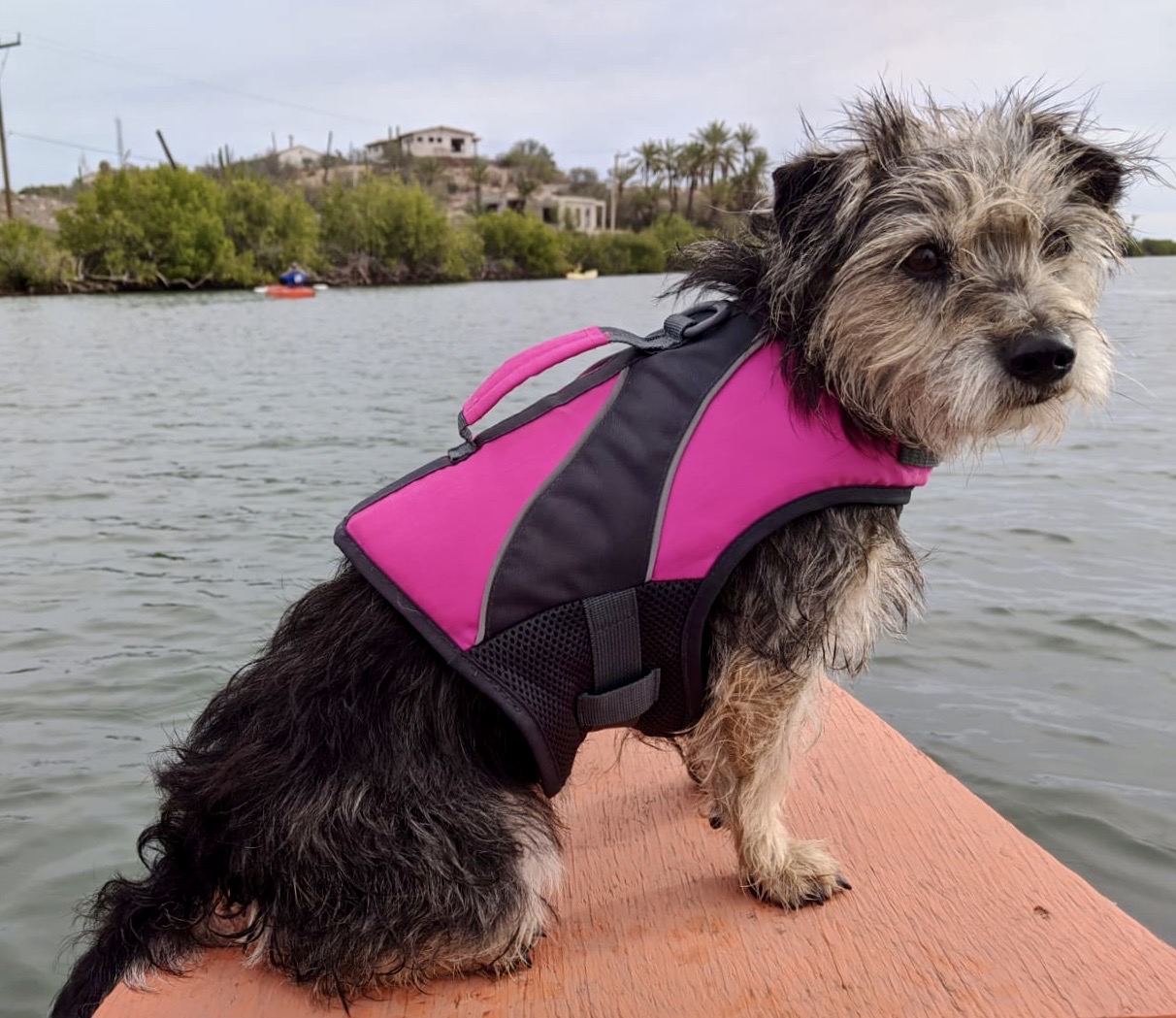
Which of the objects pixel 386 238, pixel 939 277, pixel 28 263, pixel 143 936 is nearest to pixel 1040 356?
pixel 939 277

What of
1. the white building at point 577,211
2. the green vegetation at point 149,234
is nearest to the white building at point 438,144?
the white building at point 577,211

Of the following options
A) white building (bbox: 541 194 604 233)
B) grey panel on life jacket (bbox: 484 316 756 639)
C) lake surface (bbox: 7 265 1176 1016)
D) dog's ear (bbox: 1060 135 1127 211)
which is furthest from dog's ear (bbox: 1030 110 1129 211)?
white building (bbox: 541 194 604 233)

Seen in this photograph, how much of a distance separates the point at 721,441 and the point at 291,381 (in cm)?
1599

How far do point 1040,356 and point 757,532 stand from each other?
74cm

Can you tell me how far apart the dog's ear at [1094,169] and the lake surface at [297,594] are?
0.74 meters

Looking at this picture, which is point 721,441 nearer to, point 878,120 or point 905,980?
point 878,120

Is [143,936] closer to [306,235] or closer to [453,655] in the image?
[453,655]

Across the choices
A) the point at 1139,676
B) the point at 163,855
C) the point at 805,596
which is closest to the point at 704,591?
the point at 805,596

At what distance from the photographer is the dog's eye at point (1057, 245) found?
7.95ft

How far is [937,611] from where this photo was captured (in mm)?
6379

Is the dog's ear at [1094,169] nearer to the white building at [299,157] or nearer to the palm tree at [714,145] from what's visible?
the palm tree at [714,145]

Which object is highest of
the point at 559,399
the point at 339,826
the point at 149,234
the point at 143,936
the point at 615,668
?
the point at 559,399

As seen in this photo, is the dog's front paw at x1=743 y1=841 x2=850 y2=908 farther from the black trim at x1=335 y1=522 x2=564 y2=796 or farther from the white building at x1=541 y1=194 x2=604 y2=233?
the white building at x1=541 y1=194 x2=604 y2=233

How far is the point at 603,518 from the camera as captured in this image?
7.57ft
